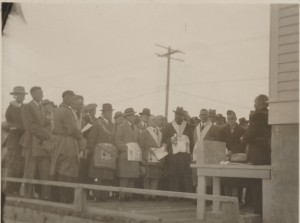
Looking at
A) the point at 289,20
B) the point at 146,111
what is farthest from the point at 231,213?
the point at 146,111

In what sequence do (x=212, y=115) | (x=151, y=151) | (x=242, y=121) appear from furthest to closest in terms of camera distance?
1. (x=212, y=115)
2. (x=242, y=121)
3. (x=151, y=151)

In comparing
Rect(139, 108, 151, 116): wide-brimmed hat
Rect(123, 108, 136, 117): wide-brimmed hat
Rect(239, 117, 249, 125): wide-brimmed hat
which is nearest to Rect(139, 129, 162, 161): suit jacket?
Rect(123, 108, 136, 117): wide-brimmed hat

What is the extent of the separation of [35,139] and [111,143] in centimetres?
105

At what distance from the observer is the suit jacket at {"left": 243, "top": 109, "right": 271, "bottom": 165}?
556 cm

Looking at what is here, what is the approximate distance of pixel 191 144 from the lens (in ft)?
24.2

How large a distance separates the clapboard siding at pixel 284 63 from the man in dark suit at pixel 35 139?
2815 mm

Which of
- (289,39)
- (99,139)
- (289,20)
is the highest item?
(289,20)

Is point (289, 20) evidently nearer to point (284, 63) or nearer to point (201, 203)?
point (284, 63)

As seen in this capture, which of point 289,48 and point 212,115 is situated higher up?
point 289,48

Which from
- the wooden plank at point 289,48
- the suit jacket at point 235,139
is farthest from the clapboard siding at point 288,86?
the suit jacket at point 235,139

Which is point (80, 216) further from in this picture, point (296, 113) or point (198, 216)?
point (296, 113)

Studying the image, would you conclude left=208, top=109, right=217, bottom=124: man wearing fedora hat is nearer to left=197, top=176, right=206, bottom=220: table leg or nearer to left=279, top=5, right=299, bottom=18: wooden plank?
left=197, top=176, right=206, bottom=220: table leg

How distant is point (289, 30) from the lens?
16.4ft

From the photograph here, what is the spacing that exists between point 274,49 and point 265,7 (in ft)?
1.42
